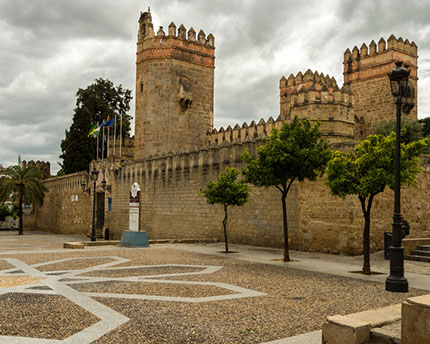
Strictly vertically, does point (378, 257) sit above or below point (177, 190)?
below

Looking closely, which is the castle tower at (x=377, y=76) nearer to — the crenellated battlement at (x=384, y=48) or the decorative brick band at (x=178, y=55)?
the crenellated battlement at (x=384, y=48)

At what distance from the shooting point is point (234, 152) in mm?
19000

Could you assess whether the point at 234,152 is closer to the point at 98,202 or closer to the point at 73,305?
the point at 73,305

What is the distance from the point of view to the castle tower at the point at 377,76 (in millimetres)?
33094

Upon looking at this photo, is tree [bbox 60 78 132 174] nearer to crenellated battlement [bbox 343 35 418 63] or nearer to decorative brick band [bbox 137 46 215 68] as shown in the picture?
decorative brick band [bbox 137 46 215 68]

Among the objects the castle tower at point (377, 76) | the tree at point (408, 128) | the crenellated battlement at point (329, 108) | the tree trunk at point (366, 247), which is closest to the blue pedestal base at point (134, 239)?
the crenellated battlement at point (329, 108)

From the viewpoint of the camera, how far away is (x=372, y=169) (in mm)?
9562

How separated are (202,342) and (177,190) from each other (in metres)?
18.1

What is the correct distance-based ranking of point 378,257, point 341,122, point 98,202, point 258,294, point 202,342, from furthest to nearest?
point 98,202
point 341,122
point 378,257
point 258,294
point 202,342

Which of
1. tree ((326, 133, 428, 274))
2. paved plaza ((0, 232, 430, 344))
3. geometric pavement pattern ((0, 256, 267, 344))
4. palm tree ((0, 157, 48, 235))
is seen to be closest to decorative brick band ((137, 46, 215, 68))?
palm tree ((0, 157, 48, 235))

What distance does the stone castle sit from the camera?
15.2 meters

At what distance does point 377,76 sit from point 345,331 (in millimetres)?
33048

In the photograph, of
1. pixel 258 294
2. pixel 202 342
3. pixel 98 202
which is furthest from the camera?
pixel 98 202

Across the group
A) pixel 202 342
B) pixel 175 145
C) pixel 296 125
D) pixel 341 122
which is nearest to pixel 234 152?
pixel 341 122
